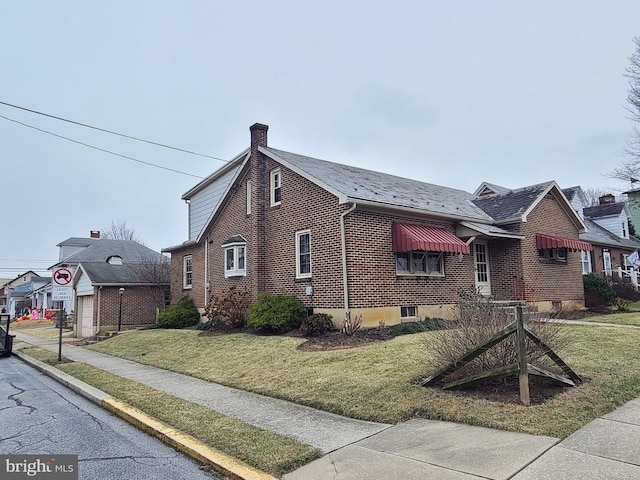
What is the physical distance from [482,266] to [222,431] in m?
14.4

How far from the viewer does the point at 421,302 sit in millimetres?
15094

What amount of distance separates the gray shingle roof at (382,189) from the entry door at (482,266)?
1.08 meters

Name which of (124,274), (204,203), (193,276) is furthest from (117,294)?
(204,203)

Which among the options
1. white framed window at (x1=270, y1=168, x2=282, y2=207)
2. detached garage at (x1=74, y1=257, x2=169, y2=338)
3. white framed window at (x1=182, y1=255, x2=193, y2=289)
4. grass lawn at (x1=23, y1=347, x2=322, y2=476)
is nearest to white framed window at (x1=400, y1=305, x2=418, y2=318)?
white framed window at (x1=270, y1=168, x2=282, y2=207)

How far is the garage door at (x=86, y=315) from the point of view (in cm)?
2420

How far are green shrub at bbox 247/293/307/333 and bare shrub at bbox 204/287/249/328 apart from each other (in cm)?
132

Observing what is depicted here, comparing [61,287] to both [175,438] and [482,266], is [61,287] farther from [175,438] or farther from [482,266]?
[482,266]

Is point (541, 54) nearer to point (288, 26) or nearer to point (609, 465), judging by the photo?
point (288, 26)

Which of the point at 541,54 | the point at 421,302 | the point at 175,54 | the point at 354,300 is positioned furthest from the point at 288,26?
the point at 421,302

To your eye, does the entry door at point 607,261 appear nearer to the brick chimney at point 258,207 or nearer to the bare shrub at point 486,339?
the brick chimney at point 258,207

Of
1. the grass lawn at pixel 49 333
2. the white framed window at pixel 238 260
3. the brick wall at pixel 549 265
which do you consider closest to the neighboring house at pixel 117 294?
the grass lawn at pixel 49 333

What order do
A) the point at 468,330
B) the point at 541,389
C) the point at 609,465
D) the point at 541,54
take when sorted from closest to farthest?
1. the point at 609,465
2. the point at 541,389
3. the point at 468,330
4. the point at 541,54

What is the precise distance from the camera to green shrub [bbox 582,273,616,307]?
20.9 m

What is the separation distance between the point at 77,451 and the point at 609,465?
5.67 metres
